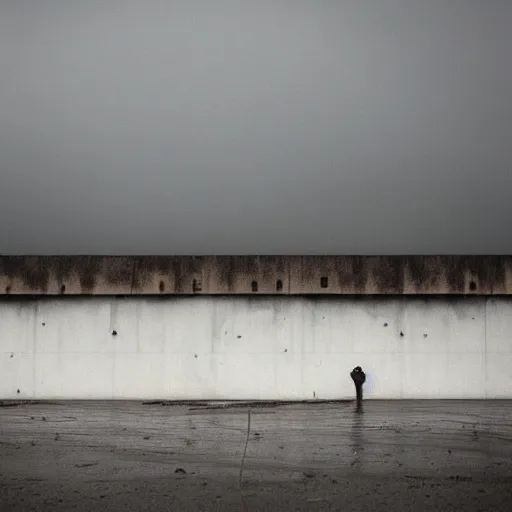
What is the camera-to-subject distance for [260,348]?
577 inches

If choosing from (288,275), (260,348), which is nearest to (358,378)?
(260,348)

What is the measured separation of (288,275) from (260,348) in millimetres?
1434

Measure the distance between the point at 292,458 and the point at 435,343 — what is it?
24.8ft

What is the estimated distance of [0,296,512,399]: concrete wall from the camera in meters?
14.6

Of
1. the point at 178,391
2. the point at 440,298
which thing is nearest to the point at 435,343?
the point at 440,298

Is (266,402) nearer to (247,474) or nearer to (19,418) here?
(19,418)

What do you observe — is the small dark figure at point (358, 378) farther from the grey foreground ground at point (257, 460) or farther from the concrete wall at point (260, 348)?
the grey foreground ground at point (257, 460)

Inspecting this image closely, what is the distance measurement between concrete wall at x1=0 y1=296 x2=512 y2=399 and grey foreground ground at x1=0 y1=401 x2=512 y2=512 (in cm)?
228

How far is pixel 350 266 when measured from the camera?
1457 centimetres

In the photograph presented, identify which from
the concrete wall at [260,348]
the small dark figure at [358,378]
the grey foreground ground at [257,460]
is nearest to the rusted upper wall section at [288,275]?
the concrete wall at [260,348]

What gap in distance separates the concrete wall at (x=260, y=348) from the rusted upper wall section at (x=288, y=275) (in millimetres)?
292

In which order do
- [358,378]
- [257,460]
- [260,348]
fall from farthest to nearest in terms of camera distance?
[260,348], [358,378], [257,460]

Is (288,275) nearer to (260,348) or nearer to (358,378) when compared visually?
(260,348)

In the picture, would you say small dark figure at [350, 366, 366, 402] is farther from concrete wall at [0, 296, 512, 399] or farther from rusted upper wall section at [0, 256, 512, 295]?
rusted upper wall section at [0, 256, 512, 295]
